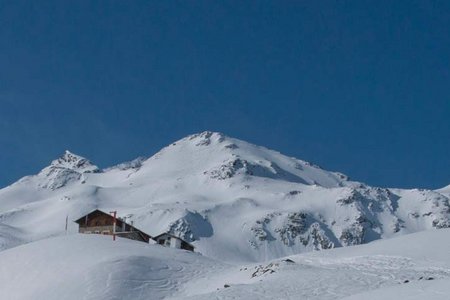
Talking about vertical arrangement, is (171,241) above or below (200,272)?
above

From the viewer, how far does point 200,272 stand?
38.7 m

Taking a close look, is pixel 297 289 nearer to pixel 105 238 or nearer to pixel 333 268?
pixel 333 268

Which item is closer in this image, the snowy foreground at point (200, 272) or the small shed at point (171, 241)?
the snowy foreground at point (200, 272)

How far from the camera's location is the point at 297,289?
88.0ft

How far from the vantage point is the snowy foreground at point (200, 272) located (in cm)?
2772

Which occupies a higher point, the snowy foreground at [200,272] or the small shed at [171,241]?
the small shed at [171,241]

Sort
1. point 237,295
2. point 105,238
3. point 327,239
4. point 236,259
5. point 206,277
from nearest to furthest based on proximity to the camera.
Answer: point 237,295
point 206,277
point 105,238
point 236,259
point 327,239

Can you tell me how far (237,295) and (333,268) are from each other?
912 centimetres

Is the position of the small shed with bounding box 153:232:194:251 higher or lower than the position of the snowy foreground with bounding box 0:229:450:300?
higher

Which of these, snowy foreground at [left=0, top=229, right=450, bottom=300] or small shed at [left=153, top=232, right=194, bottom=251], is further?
small shed at [left=153, top=232, right=194, bottom=251]

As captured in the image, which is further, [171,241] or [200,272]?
[171,241]

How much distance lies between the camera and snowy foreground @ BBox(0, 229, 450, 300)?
27719 mm

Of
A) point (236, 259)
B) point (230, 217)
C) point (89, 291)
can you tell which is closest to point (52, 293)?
point (89, 291)

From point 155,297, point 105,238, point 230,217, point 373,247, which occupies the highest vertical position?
point 230,217
